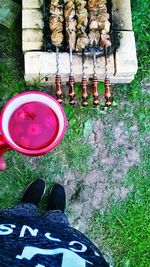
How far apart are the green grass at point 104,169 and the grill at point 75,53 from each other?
0.72 ft

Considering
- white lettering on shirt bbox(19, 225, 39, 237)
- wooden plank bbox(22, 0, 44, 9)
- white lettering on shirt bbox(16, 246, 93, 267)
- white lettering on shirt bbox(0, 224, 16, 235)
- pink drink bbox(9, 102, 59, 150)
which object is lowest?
white lettering on shirt bbox(16, 246, 93, 267)

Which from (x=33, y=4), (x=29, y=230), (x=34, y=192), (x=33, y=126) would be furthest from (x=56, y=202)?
(x=33, y=4)

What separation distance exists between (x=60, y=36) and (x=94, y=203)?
1.13m

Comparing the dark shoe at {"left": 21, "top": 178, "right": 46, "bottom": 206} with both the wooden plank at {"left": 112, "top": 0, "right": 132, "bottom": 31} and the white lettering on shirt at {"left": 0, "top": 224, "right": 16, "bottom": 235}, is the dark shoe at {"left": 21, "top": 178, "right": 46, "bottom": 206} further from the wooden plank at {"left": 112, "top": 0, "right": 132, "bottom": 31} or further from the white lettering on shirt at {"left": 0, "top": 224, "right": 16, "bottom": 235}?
the wooden plank at {"left": 112, "top": 0, "right": 132, "bottom": 31}

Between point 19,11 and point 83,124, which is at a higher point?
point 19,11

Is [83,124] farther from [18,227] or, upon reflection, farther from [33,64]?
[18,227]

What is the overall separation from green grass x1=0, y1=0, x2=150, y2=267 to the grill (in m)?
0.22

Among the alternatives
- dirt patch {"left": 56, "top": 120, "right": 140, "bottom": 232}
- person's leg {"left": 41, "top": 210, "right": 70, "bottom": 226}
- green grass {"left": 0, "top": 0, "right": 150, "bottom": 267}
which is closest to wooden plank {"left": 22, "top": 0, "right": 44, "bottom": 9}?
green grass {"left": 0, "top": 0, "right": 150, "bottom": 267}

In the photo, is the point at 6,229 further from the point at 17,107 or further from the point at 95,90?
the point at 95,90

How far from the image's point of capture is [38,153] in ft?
7.80

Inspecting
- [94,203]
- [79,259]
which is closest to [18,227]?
[79,259]

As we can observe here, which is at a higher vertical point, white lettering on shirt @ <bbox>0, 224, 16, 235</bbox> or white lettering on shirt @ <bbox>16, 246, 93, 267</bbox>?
white lettering on shirt @ <bbox>0, 224, 16, 235</bbox>

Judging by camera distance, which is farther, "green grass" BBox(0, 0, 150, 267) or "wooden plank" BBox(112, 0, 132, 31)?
"green grass" BBox(0, 0, 150, 267)

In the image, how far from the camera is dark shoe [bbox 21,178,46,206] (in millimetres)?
3330
